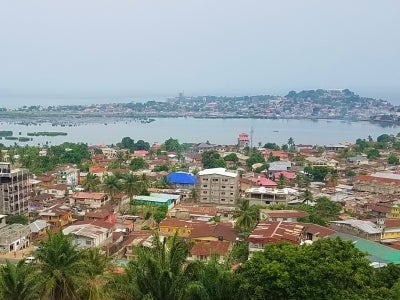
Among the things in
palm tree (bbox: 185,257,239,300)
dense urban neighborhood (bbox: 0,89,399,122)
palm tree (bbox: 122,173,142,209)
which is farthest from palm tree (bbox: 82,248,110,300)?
dense urban neighborhood (bbox: 0,89,399,122)

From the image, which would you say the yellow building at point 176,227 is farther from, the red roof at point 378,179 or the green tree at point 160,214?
the red roof at point 378,179

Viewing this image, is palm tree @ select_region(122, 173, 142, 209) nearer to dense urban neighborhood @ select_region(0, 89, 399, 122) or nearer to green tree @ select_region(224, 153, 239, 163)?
green tree @ select_region(224, 153, 239, 163)

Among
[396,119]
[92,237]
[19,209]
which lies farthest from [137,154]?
[396,119]

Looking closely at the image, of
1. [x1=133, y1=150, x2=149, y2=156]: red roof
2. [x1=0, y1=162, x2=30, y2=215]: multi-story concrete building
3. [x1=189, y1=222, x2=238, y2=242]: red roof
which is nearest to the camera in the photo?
[x1=189, y1=222, x2=238, y2=242]: red roof

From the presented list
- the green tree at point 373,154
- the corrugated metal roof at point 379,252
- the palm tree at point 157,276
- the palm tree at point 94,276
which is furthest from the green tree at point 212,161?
the palm tree at point 157,276

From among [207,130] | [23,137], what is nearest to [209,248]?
[23,137]

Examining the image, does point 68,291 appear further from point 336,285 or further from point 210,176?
point 210,176
